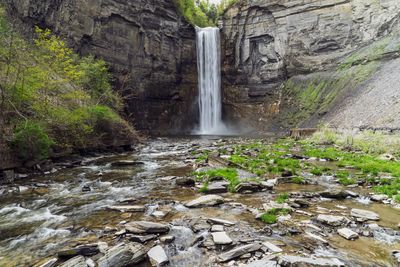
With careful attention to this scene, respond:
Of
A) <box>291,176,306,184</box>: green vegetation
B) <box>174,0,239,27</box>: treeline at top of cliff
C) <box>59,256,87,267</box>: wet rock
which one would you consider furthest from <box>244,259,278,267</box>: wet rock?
<box>174,0,239,27</box>: treeline at top of cliff

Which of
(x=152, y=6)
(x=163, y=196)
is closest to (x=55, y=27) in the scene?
(x=152, y=6)

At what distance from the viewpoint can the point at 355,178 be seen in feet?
30.2

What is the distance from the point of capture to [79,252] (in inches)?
165

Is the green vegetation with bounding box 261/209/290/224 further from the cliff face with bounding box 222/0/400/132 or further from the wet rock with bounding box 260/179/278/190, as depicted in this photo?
the cliff face with bounding box 222/0/400/132

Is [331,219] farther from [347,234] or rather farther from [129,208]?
[129,208]

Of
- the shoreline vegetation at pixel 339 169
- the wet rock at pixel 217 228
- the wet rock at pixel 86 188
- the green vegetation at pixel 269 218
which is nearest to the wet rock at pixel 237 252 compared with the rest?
the wet rock at pixel 217 228

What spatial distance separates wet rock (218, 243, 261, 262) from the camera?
4037mm

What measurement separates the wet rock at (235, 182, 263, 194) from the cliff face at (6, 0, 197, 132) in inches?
949

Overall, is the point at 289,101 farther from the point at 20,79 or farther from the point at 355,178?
the point at 20,79

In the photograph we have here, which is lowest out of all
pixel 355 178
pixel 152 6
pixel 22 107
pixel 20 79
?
pixel 355 178

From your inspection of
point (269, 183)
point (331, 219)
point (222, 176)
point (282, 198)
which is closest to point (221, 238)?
point (331, 219)

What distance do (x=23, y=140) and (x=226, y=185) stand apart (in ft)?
26.4

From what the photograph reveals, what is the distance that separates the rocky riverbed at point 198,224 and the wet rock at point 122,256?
15mm

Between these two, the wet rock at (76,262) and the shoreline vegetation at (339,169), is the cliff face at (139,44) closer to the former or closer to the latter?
the shoreline vegetation at (339,169)
